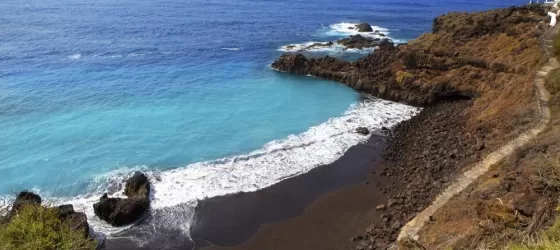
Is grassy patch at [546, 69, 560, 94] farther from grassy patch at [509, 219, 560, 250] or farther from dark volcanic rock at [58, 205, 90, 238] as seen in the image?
dark volcanic rock at [58, 205, 90, 238]

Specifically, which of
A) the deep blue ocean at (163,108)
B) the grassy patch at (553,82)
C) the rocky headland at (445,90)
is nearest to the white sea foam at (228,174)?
the deep blue ocean at (163,108)

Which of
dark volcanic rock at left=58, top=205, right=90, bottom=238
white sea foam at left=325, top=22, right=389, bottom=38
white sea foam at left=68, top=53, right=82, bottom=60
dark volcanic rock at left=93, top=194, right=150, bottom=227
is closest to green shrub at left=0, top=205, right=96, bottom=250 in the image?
dark volcanic rock at left=58, top=205, right=90, bottom=238

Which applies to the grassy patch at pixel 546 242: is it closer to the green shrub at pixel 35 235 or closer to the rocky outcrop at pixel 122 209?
the green shrub at pixel 35 235

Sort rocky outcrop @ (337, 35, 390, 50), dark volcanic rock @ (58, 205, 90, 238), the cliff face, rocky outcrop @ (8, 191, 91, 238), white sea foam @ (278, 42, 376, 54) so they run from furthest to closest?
rocky outcrop @ (337, 35, 390, 50)
white sea foam @ (278, 42, 376, 54)
the cliff face
dark volcanic rock @ (58, 205, 90, 238)
rocky outcrop @ (8, 191, 91, 238)

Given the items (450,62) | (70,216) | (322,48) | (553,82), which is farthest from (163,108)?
(553,82)

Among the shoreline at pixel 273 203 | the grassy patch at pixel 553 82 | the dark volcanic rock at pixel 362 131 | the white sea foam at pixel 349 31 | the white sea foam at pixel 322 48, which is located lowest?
the shoreline at pixel 273 203

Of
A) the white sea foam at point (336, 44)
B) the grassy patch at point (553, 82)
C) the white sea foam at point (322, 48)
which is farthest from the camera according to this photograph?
the white sea foam at point (336, 44)

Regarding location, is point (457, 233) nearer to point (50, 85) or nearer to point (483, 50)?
point (483, 50)
